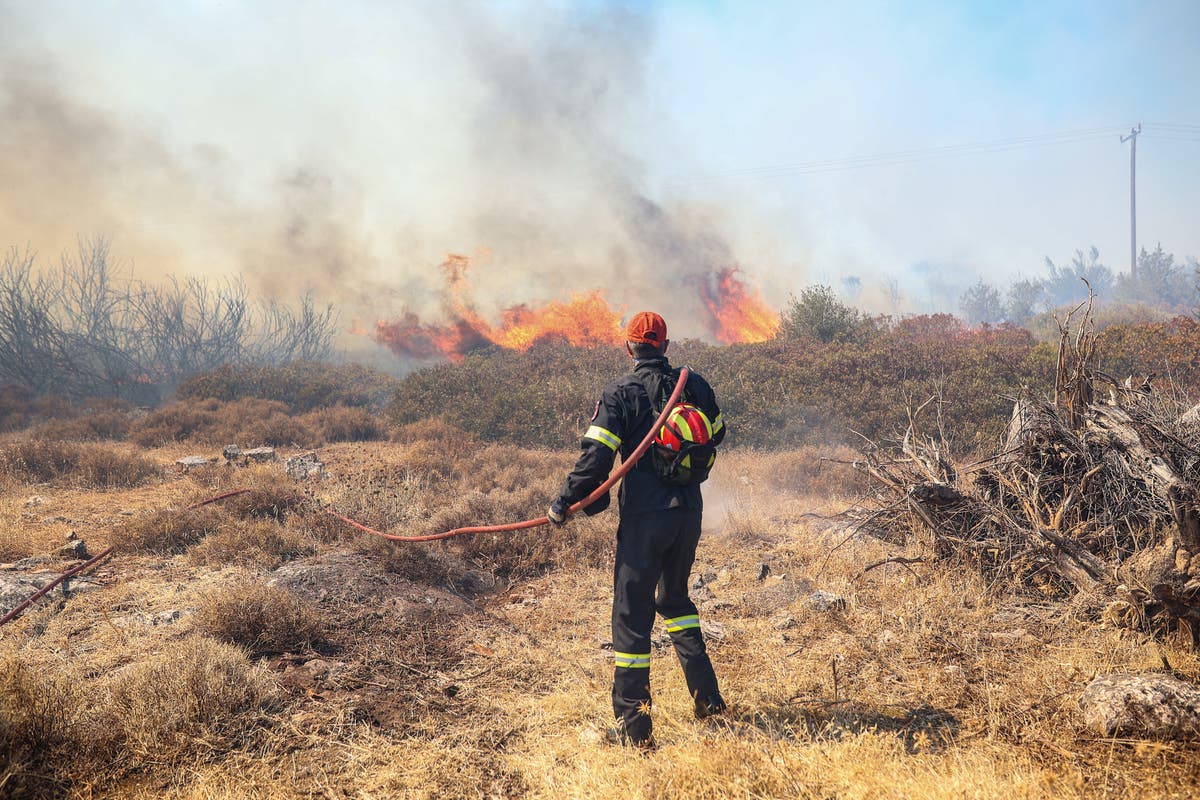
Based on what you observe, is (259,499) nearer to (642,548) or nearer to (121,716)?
(121,716)

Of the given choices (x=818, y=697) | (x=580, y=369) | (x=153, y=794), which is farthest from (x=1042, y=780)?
(x=580, y=369)

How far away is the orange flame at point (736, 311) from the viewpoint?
2492 centimetres

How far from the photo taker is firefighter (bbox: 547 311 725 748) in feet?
11.7

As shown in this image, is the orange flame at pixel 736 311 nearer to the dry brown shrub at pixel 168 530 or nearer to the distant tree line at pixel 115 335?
the distant tree line at pixel 115 335

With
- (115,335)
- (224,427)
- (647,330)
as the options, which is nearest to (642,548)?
(647,330)

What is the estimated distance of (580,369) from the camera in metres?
16.3

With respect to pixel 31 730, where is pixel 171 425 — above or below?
above

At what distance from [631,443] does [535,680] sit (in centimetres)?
194

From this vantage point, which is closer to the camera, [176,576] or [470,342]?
[176,576]

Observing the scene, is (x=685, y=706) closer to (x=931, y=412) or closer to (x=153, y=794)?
(x=153, y=794)

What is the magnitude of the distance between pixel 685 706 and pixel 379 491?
17.8 feet

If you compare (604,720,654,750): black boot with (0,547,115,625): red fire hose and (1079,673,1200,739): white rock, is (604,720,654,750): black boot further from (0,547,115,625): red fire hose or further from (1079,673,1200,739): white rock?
(0,547,115,625): red fire hose

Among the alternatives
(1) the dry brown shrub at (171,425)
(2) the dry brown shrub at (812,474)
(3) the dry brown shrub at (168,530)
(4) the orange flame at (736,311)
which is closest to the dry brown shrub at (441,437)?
(3) the dry brown shrub at (168,530)

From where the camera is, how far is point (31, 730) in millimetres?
3057
